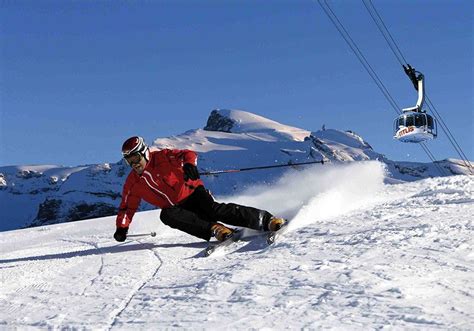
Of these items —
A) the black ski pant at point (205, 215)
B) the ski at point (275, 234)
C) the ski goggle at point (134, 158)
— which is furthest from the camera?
the ski goggle at point (134, 158)

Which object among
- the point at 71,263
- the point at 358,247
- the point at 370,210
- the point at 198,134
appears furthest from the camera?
the point at 198,134

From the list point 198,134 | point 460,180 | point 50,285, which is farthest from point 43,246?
point 198,134

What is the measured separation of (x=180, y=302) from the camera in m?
4.06

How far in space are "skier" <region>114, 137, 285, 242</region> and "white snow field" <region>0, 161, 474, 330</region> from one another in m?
0.27

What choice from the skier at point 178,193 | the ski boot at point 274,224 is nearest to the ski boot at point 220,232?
the skier at point 178,193

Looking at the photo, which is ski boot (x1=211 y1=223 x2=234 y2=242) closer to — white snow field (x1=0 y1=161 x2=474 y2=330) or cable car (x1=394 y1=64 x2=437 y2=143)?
white snow field (x1=0 y1=161 x2=474 y2=330)

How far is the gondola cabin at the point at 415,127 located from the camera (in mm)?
13836

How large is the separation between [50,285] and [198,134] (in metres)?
183

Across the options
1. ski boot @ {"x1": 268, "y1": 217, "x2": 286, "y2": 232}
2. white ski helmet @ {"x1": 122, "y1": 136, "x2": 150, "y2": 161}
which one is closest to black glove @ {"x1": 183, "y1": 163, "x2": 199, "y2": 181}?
white ski helmet @ {"x1": 122, "y1": 136, "x2": 150, "y2": 161}

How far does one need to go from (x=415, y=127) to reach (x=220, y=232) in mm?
8590

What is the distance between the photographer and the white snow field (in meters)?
3.52

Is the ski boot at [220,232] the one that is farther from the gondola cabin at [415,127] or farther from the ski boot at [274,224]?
the gondola cabin at [415,127]

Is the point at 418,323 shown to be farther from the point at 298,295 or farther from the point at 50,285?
the point at 50,285

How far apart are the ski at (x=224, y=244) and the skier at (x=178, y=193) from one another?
0.36ft
